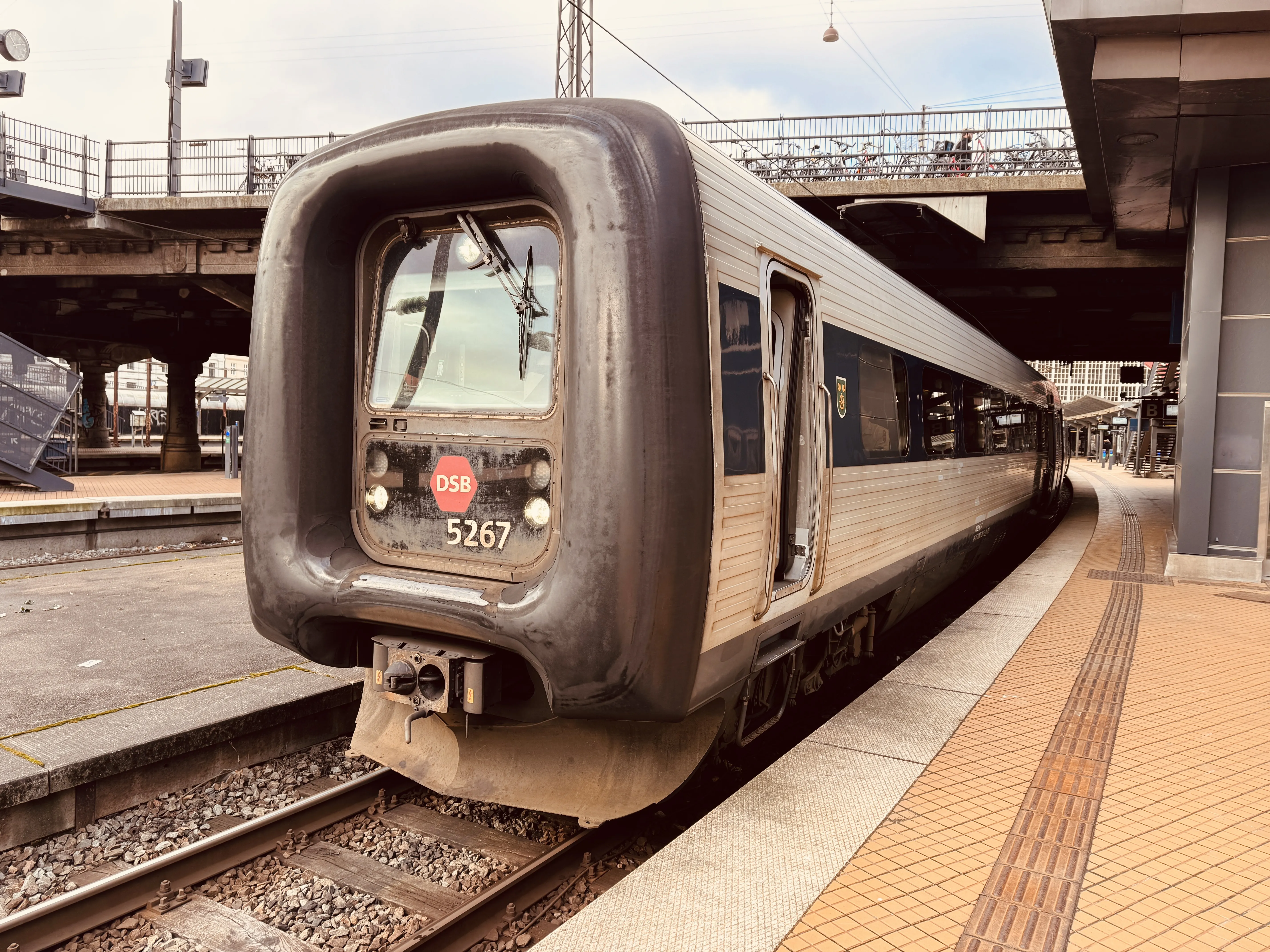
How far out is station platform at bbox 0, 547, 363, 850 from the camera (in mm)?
4340

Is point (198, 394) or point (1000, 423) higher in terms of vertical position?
point (198, 394)

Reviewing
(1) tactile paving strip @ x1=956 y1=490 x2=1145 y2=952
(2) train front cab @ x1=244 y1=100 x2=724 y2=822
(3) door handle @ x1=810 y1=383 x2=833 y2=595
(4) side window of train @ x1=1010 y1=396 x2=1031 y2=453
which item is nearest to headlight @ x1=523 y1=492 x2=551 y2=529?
(2) train front cab @ x1=244 y1=100 x2=724 y2=822

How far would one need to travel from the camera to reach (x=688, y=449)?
331 centimetres

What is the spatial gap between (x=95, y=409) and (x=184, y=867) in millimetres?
36479

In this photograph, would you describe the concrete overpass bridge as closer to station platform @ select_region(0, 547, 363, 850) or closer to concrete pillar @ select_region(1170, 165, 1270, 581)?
concrete pillar @ select_region(1170, 165, 1270, 581)

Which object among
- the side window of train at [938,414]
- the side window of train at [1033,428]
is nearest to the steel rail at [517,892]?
the side window of train at [938,414]

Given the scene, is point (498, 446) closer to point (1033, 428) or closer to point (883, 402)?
point (883, 402)

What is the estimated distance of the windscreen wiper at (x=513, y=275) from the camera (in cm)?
381

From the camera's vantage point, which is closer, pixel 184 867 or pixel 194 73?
pixel 184 867

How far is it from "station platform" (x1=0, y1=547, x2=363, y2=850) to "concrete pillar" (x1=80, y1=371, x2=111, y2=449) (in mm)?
30203

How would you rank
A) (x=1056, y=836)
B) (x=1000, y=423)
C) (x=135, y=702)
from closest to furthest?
1. (x=1056, y=836)
2. (x=135, y=702)
3. (x=1000, y=423)

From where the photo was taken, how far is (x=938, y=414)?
7809 mm

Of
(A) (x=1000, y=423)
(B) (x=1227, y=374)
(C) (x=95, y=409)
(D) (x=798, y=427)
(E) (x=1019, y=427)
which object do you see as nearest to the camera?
(D) (x=798, y=427)

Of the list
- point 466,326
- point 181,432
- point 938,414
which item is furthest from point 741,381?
point 181,432
